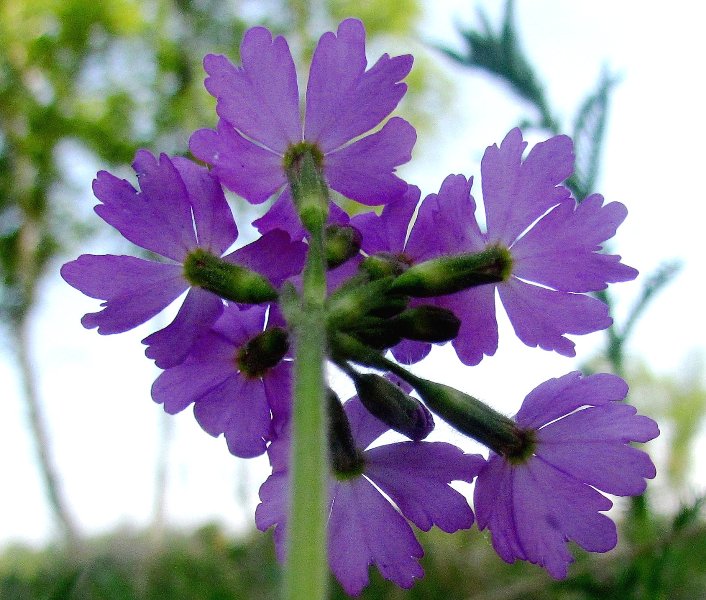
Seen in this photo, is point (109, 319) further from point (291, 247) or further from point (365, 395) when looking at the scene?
point (365, 395)

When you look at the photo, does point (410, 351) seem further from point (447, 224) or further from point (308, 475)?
point (308, 475)

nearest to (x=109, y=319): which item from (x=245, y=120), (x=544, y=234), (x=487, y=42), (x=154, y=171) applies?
(x=154, y=171)

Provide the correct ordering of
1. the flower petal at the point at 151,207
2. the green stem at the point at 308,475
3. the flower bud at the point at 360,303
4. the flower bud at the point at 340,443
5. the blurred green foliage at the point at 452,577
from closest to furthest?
the green stem at the point at 308,475
the flower bud at the point at 360,303
the flower bud at the point at 340,443
the flower petal at the point at 151,207
the blurred green foliage at the point at 452,577

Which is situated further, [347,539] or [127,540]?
[127,540]

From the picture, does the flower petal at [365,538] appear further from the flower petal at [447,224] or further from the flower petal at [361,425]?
the flower petal at [447,224]

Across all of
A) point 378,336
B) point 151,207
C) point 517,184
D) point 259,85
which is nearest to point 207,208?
point 151,207

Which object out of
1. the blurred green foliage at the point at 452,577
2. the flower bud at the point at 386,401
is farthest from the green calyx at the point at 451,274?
the blurred green foliage at the point at 452,577
